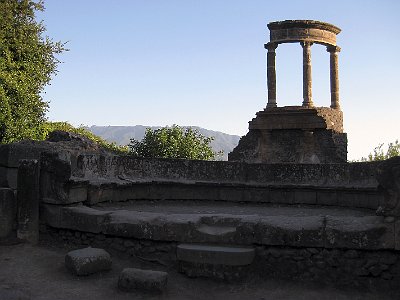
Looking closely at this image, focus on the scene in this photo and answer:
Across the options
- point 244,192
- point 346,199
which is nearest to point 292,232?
point 346,199

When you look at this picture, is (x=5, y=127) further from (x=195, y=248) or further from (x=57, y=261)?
(x=195, y=248)

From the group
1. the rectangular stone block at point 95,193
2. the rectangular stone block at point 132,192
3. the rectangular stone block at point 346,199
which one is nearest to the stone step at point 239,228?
the rectangular stone block at point 95,193

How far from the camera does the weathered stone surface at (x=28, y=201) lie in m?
6.15

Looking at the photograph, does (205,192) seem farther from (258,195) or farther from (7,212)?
(7,212)

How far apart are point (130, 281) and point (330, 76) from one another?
61.8 feet

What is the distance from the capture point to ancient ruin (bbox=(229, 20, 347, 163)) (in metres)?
17.6

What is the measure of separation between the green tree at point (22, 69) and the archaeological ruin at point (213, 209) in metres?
5.82

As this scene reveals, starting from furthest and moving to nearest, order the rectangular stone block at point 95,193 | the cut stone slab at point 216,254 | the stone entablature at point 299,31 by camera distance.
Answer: the stone entablature at point 299,31
the rectangular stone block at point 95,193
the cut stone slab at point 216,254

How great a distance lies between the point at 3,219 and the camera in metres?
6.12

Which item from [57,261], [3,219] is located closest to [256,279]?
[57,261]

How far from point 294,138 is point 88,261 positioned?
1432cm

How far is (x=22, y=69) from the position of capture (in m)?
17.7

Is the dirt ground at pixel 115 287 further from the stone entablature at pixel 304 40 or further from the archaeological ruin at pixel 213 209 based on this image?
the stone entablature at pixel 304 40

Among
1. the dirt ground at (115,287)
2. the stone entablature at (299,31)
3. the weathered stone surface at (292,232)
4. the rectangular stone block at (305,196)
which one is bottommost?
the dirt ground at (115,287)
